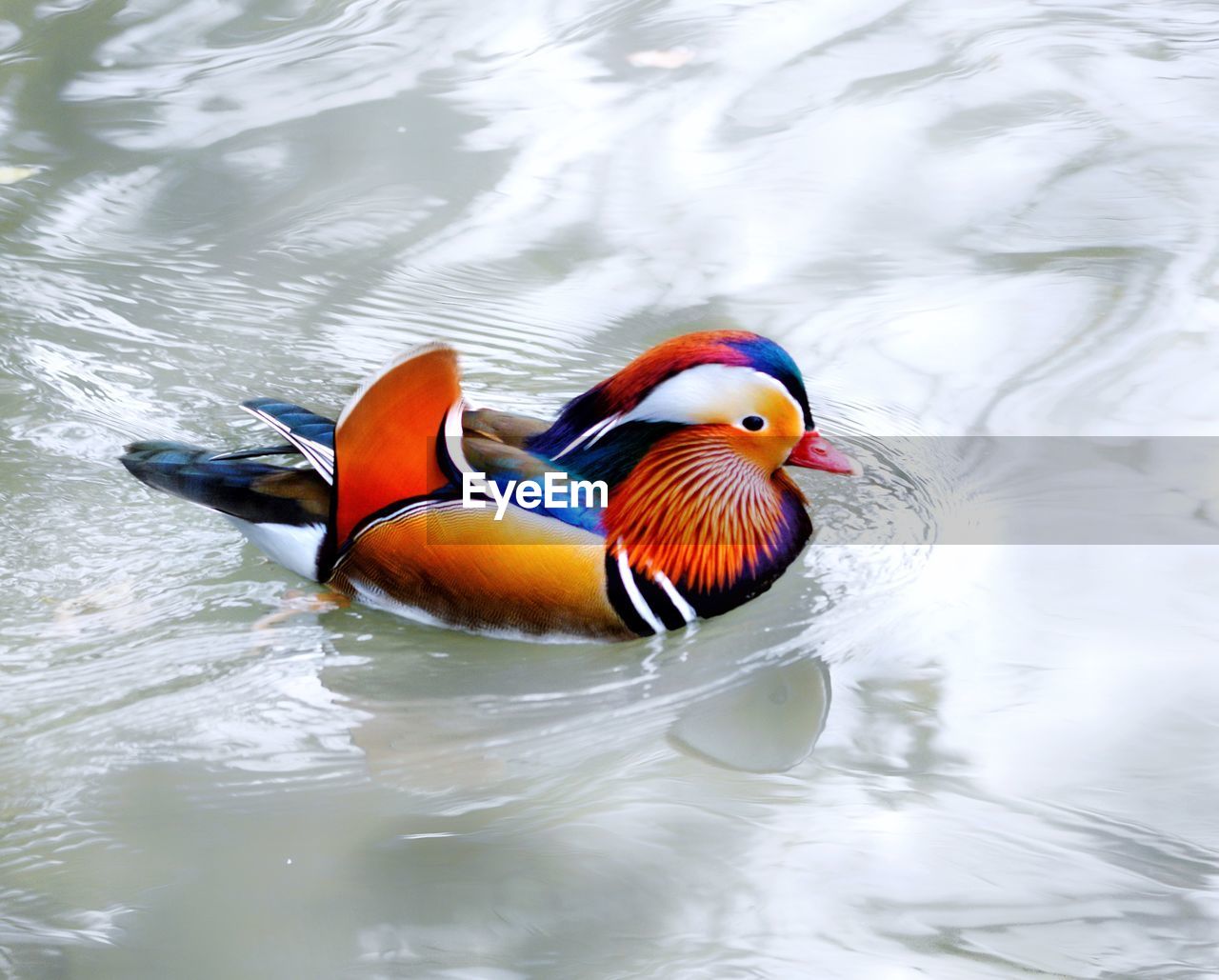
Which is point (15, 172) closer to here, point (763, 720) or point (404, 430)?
point (404, 430)

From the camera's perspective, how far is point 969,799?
2570 millimetres

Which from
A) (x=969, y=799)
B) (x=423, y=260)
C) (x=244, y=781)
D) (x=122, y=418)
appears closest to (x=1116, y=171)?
(x=423, y=260)

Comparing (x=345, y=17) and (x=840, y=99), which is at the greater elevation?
(x=345, y=17)

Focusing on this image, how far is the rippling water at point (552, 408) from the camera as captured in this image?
94.0 inches

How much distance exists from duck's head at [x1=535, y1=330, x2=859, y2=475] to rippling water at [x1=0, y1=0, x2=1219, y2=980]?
375mm

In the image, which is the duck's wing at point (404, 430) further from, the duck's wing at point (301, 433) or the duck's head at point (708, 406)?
the duck's head at point (708, 406)

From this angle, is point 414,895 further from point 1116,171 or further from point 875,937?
point 1116,171

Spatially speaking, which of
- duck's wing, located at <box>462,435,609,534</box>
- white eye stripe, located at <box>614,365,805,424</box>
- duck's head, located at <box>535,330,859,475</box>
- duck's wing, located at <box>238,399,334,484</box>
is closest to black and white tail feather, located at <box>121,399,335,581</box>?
duck's wing, located at <box>238,399,334,484</box>

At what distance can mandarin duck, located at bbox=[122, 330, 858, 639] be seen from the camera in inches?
110

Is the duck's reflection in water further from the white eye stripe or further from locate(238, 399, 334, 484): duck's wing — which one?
locate(238, 399, 334, 484): duck's wing

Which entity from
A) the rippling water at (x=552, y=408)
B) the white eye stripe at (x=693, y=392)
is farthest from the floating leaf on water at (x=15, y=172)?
the white eye stripe at (x=693, y=392)

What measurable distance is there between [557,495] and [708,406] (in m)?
0.34

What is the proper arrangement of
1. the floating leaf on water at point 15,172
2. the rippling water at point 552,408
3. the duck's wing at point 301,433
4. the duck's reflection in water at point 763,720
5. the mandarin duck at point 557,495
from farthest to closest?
the floating leaf on water at point 15,172 < the duck's wing at point 301,433 < the mandarin duck at point 557,495 < the duck's reflection in water at point 763,720 < the rippling water at point 552,408

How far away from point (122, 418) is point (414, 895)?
74.0 inches
